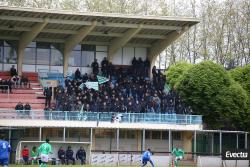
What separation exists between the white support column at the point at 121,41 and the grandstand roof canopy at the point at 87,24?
0.79 feet

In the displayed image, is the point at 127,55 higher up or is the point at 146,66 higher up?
the point at 127,55

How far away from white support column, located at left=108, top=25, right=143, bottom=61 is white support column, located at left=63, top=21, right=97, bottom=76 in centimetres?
367

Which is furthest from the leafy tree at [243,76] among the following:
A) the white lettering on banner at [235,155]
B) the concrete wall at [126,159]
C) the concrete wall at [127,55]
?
the white lettering on banner at [235,155]

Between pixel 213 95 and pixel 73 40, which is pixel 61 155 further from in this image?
pixel 213 95

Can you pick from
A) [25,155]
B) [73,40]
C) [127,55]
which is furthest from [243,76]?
[25,155]

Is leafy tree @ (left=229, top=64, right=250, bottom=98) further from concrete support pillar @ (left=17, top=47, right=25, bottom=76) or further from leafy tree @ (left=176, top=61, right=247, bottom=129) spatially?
concrete support pillar @ (left=17, top=47, right=25, bottom=76)

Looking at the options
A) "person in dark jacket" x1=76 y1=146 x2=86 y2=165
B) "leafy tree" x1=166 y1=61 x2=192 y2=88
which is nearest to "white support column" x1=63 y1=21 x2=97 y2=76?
"leafy tree" x1=166 y1=61 x2=192 y2=88

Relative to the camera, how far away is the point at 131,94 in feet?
193

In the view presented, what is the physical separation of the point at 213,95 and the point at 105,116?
467 inches

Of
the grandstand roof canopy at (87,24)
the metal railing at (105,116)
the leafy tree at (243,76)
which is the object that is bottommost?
the metal railing at (105,116)

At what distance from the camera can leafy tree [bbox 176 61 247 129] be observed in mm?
61531

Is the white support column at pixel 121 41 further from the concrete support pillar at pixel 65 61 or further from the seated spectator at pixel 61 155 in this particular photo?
the seated spectator at pixel 61 155

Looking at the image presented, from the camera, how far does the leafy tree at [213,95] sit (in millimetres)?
61531

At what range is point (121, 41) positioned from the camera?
206 ft
